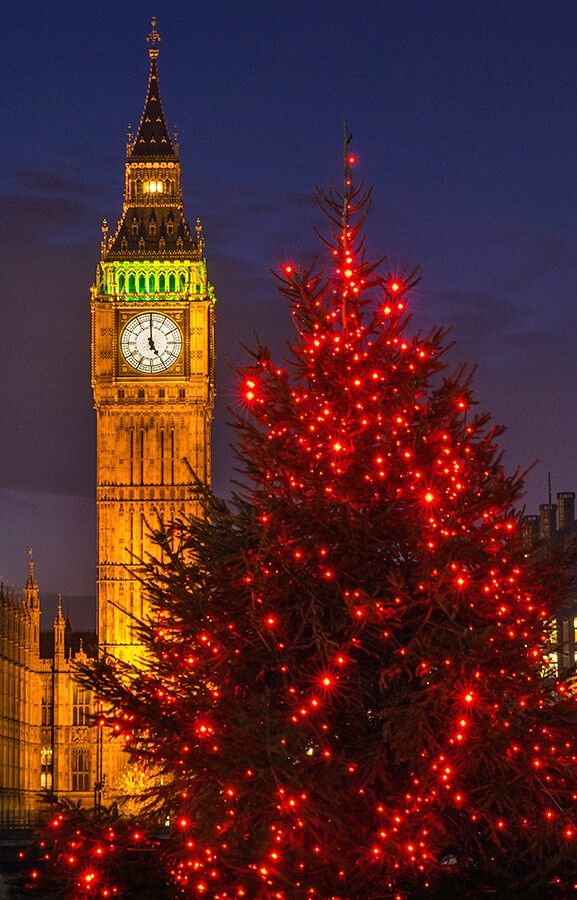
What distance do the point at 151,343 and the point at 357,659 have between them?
238ft

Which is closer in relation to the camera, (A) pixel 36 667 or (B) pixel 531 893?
(B) pixel 531 893

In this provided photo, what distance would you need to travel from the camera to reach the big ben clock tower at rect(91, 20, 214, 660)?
89.1 meters

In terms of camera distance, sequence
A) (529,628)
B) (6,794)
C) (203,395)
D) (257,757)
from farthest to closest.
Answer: (203,395) → (6,794) → (529,628) → (257,757)

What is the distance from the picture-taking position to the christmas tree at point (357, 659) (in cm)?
1719

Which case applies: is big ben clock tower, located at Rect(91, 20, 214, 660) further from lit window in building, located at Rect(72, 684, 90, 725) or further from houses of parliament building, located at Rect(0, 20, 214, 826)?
lit window in building, located at Rect(72, 684, 90, 725)

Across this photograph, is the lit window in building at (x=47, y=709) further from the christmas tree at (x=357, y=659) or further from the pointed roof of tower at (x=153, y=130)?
the christmas tree at (x=357, y=659)

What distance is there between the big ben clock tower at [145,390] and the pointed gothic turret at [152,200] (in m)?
0.24

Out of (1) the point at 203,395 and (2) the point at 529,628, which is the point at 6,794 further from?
(2) the point at 529,628

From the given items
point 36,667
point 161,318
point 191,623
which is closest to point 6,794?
point 36,667

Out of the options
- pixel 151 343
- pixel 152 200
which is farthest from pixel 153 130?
pixel 151 343

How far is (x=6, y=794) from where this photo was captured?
236ft

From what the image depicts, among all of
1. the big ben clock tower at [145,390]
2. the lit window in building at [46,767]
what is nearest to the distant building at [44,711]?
the lit window in building at [46,767]

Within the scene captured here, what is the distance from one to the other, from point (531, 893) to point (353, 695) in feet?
9.20

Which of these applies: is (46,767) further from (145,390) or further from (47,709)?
(145,390)
